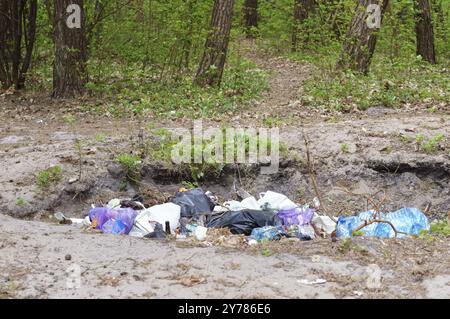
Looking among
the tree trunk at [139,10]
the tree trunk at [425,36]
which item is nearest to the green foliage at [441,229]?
the tree trunk at [139,10]

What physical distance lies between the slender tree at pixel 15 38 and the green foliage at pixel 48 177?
5.27 meters

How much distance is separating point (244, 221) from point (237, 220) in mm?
67

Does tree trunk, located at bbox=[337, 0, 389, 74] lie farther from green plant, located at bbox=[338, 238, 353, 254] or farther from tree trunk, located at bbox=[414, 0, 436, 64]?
green plant, located at bbox=[338, 238, 353, 254]

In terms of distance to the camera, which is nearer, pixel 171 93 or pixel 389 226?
pixel 389 226

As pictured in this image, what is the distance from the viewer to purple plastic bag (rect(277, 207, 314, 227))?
18.7 ft

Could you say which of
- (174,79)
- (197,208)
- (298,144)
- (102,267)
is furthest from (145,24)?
(102,267)

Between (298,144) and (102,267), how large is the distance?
3.45 m

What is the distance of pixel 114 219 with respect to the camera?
554 cm

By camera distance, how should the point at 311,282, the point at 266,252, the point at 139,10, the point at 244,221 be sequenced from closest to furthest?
the point at 311,282 < the point at 266,252 < the point at 244,221 < the point at 139,10

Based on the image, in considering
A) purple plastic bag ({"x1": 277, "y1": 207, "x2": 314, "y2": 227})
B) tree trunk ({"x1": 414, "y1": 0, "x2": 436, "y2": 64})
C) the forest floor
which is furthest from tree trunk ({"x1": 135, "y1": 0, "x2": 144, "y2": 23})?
purple plastic bag ({"x1": 277, "y1": 207, "x2": 314, "y2": 227})

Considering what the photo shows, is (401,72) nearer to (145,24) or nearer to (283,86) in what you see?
(283,86)

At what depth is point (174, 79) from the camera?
37.4ft

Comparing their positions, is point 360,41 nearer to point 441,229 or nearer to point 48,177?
point 441,229

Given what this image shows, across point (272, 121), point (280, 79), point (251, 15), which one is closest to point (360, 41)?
point (280, 79)
